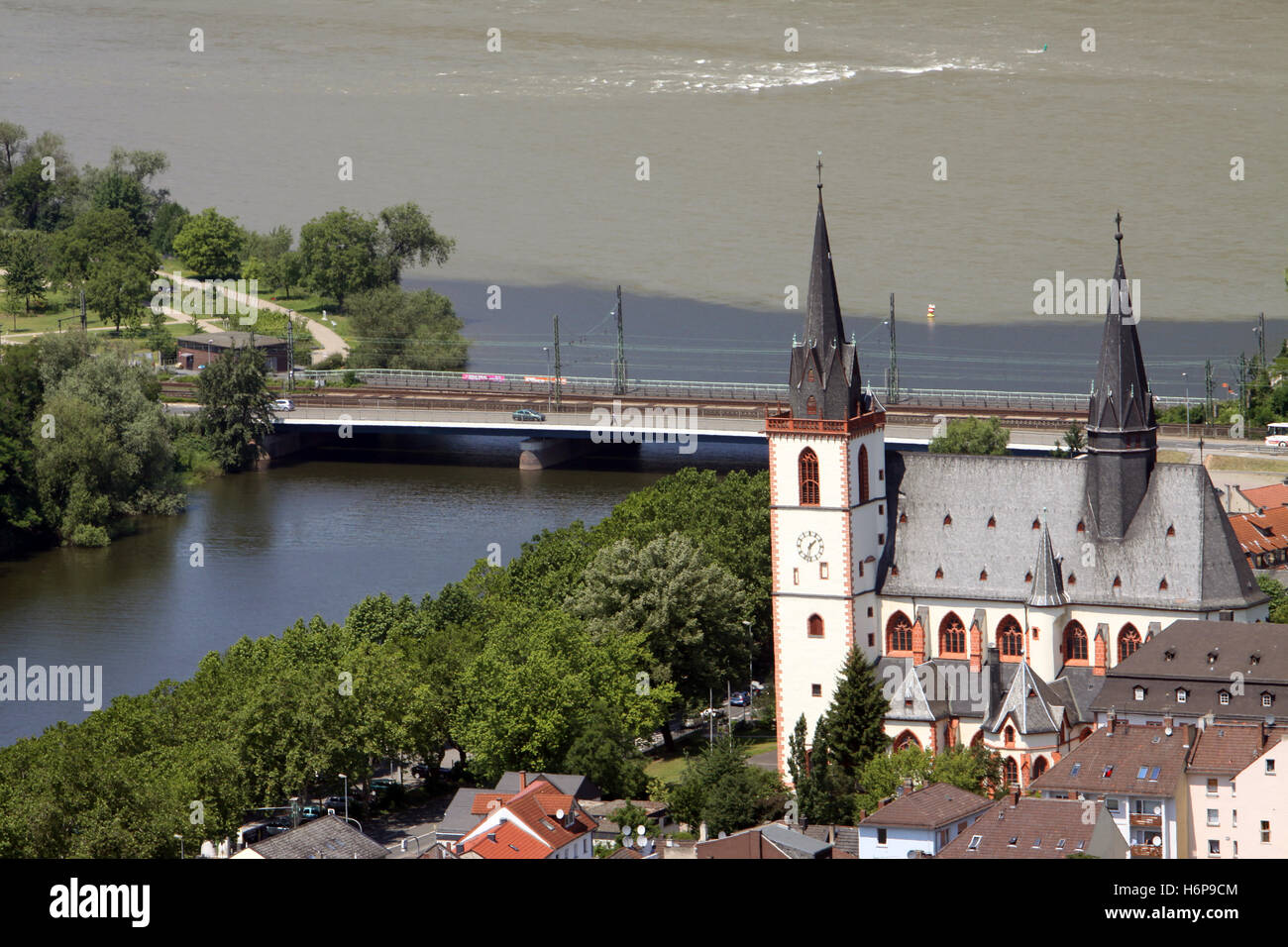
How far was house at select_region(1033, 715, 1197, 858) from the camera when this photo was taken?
41.6 meters

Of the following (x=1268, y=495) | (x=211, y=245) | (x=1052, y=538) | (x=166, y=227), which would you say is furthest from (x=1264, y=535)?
(x=166, y=227)

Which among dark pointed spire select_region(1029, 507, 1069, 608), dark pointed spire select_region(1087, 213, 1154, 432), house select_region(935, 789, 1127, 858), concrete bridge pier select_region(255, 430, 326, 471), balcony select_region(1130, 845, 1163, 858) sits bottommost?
balcony select_region(1130, 845, 1163, 858)

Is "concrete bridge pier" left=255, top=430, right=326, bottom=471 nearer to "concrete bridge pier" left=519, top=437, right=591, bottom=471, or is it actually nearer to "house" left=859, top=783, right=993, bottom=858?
"concrete bridge pier" left=519, top=437, right=591, bottom=471

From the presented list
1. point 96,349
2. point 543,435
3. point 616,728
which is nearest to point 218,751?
point 616,728

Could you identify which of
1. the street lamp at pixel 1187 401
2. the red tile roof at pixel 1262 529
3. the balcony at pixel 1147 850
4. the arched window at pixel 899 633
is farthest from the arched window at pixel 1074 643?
the street lamp at pixel 1187 401

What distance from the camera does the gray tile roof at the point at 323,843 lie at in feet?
131

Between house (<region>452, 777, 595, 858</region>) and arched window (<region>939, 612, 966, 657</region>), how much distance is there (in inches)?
467

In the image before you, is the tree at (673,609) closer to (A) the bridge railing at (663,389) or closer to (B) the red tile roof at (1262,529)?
(B) the red tile roof at (1262,529)

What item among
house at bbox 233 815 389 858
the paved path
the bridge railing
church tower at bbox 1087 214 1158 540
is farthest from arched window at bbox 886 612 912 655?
the paved path

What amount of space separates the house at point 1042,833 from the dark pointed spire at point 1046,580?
11432mm
